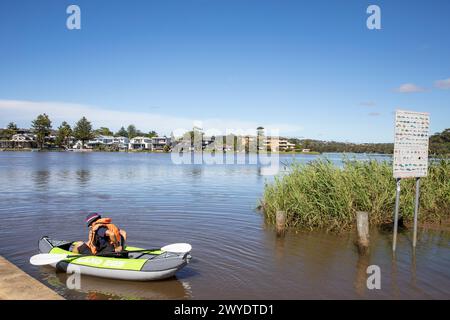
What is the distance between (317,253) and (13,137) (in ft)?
488

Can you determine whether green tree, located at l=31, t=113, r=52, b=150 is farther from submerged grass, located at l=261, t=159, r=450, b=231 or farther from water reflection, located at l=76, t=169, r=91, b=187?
submerged grass, located at l=261, t=159, r=450, b=231

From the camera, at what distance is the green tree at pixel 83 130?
471 ft

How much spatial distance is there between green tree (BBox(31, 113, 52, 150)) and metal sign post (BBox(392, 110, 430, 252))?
460 feet

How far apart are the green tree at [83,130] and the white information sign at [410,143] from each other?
146458mm

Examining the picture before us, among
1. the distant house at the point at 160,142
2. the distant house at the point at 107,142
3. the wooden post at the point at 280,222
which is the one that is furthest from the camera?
the distant house at the point at 160,142

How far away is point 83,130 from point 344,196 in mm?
144451

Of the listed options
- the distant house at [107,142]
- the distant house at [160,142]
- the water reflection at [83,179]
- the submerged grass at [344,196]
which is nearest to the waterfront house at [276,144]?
the distant house at [160,142]

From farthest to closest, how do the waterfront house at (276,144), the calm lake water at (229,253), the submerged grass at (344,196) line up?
the waterfront house at (276,144) → the submerged grass at (344,196) → the calm lake water at (229,253)

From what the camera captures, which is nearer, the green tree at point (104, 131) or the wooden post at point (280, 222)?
the wooden post at point (280, 222)

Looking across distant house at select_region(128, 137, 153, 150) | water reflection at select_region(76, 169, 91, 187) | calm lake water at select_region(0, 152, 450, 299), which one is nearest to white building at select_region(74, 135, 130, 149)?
distant house at select_region(128, 137, 153, 150)

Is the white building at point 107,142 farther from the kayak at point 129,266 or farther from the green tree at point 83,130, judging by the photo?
the kayak at point 129,266

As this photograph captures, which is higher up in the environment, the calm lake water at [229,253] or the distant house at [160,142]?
the distant house at [160,142]
